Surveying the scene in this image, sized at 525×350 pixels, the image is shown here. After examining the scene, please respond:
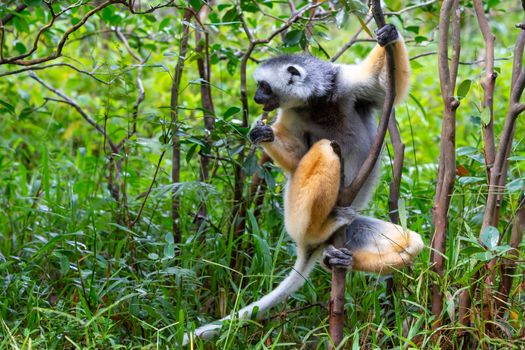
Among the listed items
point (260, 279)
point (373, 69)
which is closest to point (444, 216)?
point (373, 69)

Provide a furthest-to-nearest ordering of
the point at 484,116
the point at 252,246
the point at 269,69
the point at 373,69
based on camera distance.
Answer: the point at 252,246, the point at 269,69, the point at 373,69, the point at 484,116

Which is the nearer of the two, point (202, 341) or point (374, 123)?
point (202, 341)

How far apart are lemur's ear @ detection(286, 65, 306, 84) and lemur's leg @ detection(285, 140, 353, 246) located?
466mm

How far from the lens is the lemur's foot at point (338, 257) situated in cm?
420

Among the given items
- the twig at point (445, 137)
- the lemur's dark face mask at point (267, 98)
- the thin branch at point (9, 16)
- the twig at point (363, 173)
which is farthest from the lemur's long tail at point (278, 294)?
the thin branch at point (9, 16)

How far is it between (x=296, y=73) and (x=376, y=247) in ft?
4.13

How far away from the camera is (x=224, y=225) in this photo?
18.3 feet

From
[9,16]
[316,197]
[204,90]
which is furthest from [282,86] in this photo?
[9,16]

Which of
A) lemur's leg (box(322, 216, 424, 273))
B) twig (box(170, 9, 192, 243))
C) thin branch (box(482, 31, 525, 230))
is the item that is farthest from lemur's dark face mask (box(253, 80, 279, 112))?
thin branch (box(482, 31, 525, 230))

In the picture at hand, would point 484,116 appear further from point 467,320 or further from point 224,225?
point 224,225

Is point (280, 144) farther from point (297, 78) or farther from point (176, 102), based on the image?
point (176, 102)

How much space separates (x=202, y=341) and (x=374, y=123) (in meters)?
1.95

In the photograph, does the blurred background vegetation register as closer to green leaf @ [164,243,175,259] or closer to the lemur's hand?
green leaf @ [164,243,175,259]

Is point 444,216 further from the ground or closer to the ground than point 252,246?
further from the ground
